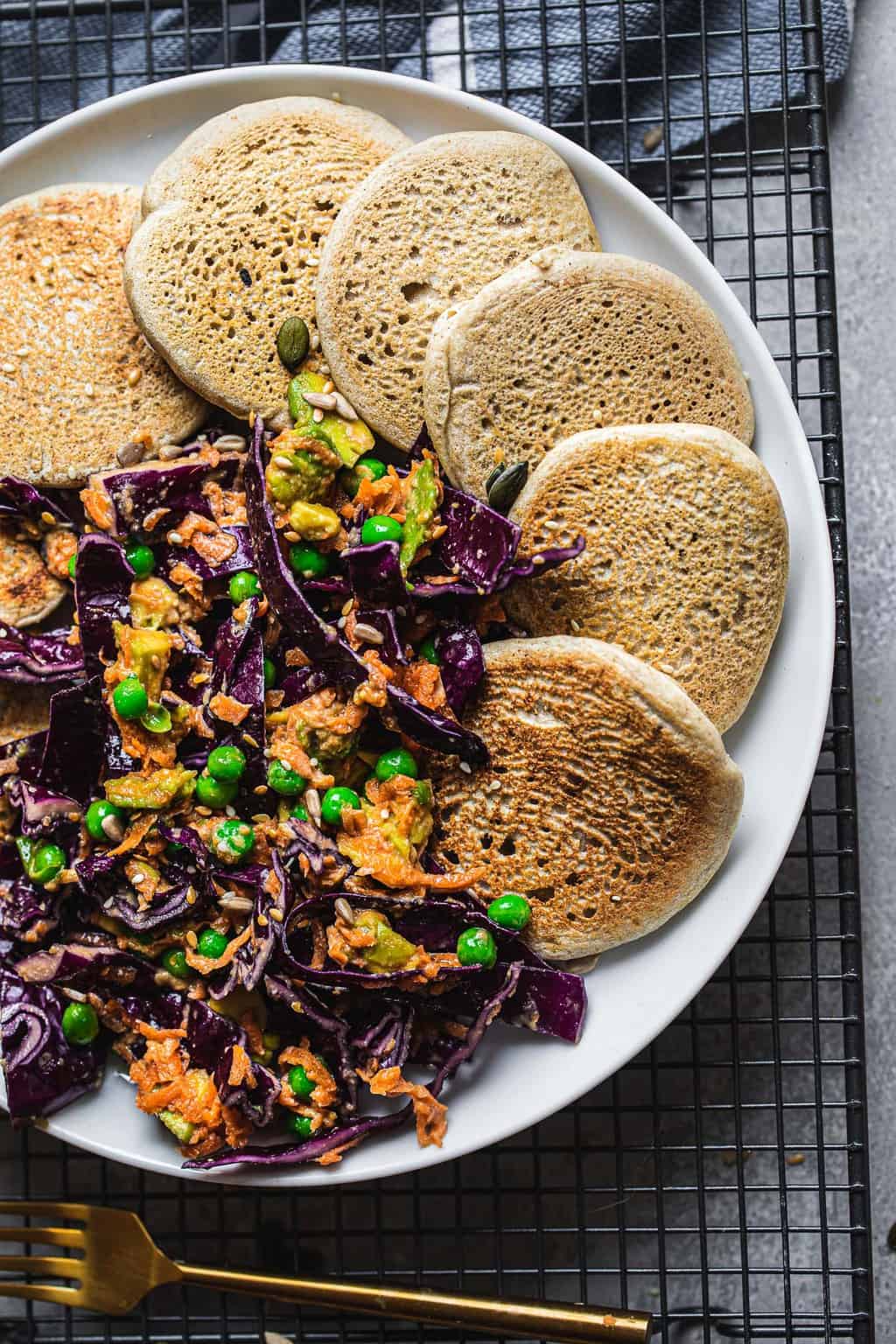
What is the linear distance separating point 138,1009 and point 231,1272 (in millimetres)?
682

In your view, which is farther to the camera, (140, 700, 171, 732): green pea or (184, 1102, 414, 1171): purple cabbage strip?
(184, 1102, 414, 1171): purple cabbage strip

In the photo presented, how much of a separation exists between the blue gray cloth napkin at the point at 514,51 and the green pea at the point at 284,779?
5.29 feet

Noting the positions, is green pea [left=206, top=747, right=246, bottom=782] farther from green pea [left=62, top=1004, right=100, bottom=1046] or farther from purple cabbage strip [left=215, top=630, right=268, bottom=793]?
green pea [left=62, top=1004, right=100, bottom=1046]

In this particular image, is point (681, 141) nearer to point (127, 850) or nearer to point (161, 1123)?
point (127, 850)

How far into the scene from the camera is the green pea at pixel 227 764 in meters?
2.39

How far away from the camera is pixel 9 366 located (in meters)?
2.63

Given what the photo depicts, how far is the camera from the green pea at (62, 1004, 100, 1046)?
255 cm

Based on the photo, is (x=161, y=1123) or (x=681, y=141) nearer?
(x=161, y=1123)

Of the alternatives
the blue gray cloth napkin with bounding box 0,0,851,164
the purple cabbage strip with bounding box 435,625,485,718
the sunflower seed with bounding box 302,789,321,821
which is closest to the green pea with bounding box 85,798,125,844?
the sunflower seed with bounding box 302,789,321,821

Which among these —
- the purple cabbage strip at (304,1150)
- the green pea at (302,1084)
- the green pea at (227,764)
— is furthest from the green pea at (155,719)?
the purple cabbage strip at (304,1150)

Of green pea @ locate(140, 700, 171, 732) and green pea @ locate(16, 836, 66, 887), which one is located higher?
green pea @ locate(140, 700, 171, 732)

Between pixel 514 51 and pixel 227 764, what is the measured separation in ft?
5.77

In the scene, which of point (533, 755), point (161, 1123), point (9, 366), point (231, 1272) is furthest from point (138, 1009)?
point (9, 366)

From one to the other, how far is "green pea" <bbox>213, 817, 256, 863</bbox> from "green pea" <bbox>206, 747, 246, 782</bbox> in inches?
3.7
